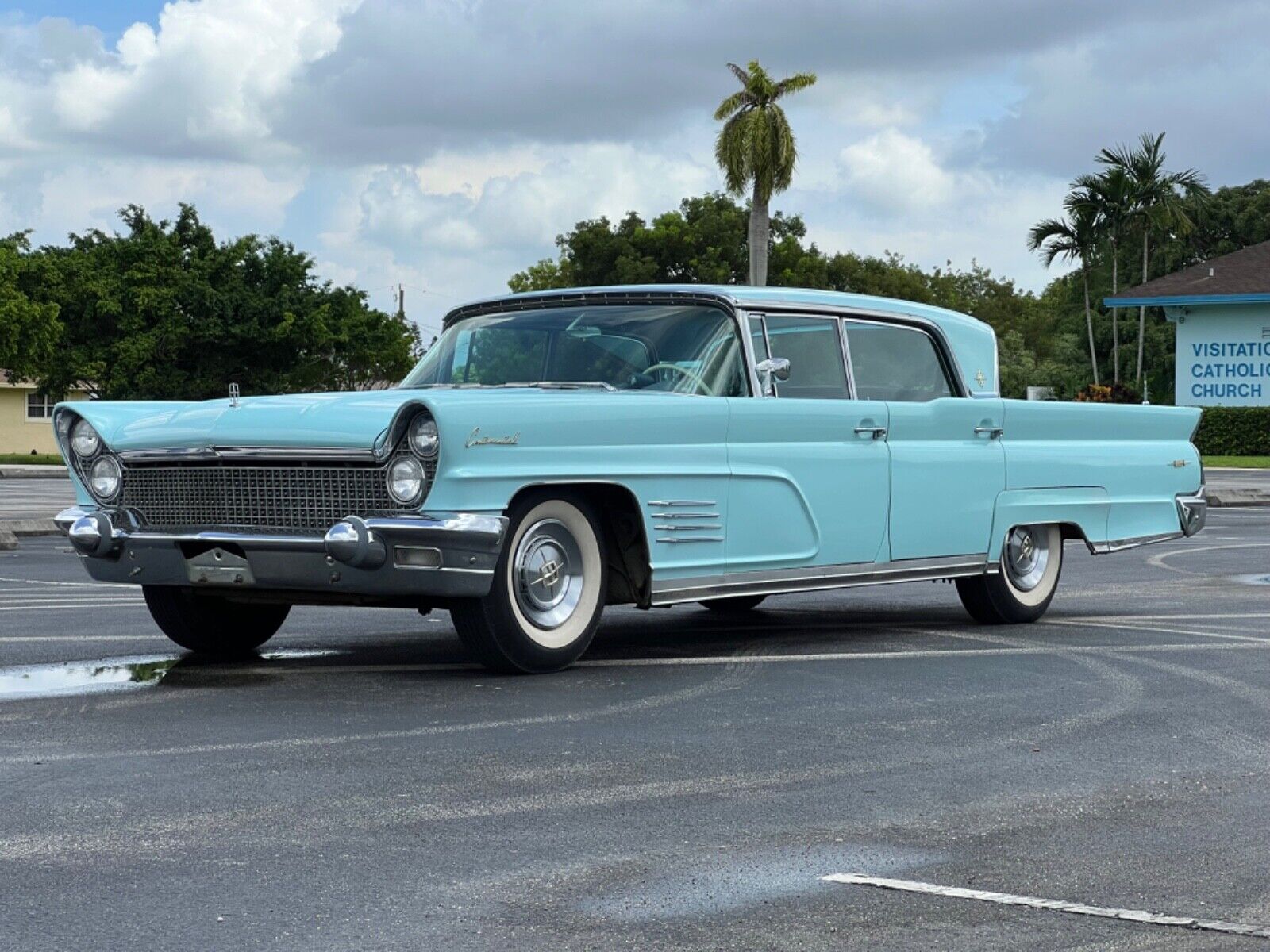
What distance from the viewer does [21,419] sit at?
66.6 meters

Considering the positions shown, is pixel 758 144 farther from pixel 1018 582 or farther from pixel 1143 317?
pixel 1018 582

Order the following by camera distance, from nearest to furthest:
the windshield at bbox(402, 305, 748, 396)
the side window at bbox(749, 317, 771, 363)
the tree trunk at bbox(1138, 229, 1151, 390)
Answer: the windshield at bbox(402, 305, 748, 396), the side window at bbox(749, 317, 771, 363), the tree trunk at bbox(1138, 229, 1151, 390)

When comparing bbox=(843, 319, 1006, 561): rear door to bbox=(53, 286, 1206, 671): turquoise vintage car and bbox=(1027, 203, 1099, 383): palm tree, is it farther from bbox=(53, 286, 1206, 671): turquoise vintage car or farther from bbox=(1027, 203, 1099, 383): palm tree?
bbox=(1027, 203, 1099, 383): palm tree

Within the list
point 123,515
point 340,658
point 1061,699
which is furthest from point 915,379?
point 123,515

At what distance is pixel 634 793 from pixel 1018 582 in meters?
5.38

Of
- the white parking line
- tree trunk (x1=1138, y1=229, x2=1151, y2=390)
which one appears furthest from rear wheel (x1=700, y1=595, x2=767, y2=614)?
tree trunk (x1=1138, y1=229, x2=1151, y2=390)

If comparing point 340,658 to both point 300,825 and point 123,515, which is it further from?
point 300,825

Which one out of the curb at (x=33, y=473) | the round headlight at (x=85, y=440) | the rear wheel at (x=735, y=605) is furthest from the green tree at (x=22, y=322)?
the round headlight at (x=85, y=440)

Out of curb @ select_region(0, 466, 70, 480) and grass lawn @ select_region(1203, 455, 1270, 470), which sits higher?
grass lawn @ select_region(1203, 455, 1270, 470)

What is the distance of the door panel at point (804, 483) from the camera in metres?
8.49

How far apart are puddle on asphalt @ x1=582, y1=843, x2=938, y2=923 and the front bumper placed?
262 centimetres

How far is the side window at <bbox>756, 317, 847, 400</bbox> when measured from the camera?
915 centimetres

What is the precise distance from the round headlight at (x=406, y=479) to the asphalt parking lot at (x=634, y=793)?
0.80 metres

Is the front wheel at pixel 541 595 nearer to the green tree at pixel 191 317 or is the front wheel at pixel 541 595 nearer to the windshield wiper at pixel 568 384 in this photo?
the windshield wiper at pixel 568 384
